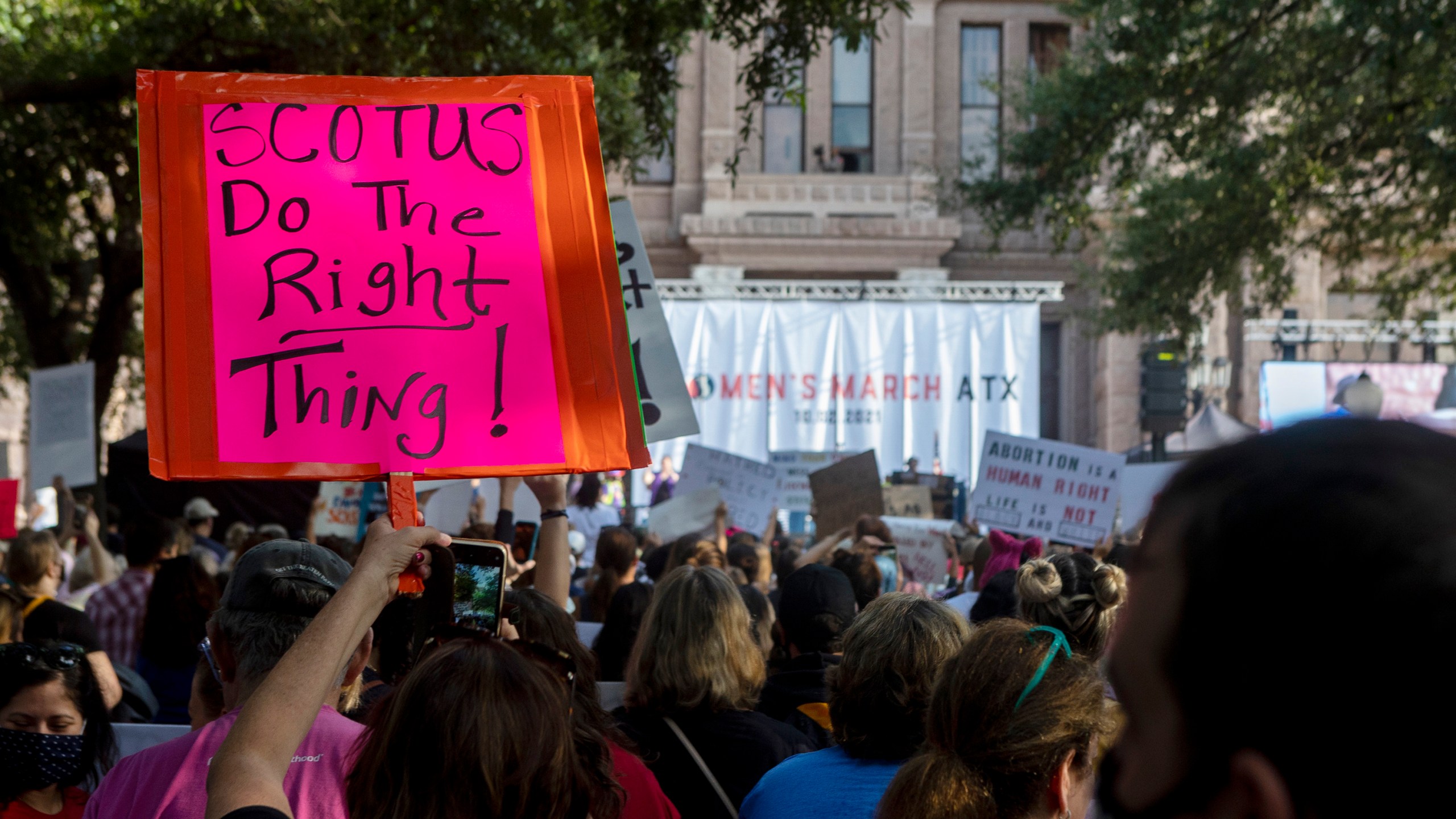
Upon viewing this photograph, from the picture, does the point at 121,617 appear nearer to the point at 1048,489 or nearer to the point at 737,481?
the point at 1048,489

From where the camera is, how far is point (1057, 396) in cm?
2445

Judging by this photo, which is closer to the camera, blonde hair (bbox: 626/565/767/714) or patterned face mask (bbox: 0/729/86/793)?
patterned face mask (bbox: 0/729/86/793)

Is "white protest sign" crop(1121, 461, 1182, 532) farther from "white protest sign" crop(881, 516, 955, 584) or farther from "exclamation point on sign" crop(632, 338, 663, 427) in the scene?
"exclamation point on sign" crop(632, 338, 663, 427)

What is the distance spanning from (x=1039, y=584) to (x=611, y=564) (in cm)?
285

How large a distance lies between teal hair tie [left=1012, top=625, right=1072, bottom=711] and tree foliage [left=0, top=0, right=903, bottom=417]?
5556 mm

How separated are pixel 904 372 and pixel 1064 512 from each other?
8.69 meters

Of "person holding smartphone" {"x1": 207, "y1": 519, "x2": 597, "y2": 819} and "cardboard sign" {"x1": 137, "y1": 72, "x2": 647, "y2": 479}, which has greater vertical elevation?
"cardboard sign" {"x1": 137, "y1": 72, "x2": 647, "y2": 479}

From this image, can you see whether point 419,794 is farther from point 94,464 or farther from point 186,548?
point 94,464

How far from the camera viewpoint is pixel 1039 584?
3.26m

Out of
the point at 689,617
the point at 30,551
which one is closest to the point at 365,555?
the point at 689,617

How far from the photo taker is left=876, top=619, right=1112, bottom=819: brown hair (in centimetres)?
186

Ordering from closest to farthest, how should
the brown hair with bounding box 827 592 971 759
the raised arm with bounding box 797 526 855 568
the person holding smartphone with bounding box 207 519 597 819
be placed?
the person holding smartphone with bounding box 207 519 597 819, the brown hair with bounding box 827 592 971 759, the raised arm with bounding box 797 526 855 568

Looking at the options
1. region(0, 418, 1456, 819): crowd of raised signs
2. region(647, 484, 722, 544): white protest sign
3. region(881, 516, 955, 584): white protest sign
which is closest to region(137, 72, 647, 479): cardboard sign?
region(0, 418, 1456, 819): crowd of raised signs

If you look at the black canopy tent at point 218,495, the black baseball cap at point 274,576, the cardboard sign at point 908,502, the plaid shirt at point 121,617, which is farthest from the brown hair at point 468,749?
the black canopy tent at point 218,495
